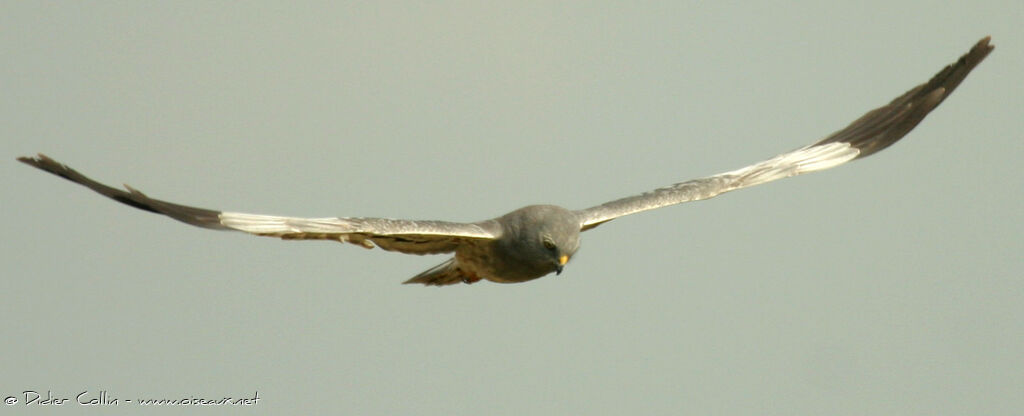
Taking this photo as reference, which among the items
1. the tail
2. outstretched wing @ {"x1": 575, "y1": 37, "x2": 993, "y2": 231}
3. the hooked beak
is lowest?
the hooked beak

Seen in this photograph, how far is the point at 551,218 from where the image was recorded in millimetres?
15602

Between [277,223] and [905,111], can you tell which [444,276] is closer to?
[277,223]

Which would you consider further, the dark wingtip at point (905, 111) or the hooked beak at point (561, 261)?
the dark wingtip at point (905, 111)

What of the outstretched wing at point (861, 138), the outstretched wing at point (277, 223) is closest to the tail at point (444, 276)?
the outstretched wing at point (277, 223)

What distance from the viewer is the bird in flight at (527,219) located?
45.8 feet

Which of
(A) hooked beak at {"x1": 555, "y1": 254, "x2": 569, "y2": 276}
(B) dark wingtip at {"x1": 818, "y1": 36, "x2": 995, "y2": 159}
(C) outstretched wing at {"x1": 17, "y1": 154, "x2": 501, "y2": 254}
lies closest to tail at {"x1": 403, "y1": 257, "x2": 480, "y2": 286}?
(A) hooked beak at {"x1": 555, "y1": 254, "x2": 569, "y2": 276}

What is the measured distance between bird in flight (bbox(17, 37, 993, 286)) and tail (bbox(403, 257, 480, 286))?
0.04 feet

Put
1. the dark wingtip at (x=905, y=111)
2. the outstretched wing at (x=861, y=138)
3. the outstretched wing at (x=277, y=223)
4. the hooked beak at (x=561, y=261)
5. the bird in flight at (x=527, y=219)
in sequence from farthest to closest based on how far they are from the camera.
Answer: the dark wingtip at (x=905, y=111), the outstretched wing at (x=861, y=138), the hooked beak at (x=561, y=261), the bird in flight at (x=527, y=219), the outstretched wing at (x=277, y=223)

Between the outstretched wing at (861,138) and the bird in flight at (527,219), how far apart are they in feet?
0.04

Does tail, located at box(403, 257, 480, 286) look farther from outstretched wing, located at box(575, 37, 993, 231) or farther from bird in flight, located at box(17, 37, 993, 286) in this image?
outstretched wing, located at box(575, 37, 993, 231)

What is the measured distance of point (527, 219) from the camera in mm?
15609

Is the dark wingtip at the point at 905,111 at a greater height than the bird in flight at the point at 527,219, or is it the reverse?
the dark wingtip at the point at 905,111

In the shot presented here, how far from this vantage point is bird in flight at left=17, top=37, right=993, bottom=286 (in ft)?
45.8

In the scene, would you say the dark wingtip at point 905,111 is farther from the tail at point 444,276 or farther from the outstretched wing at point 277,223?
the outstretched wing at point 277,223
